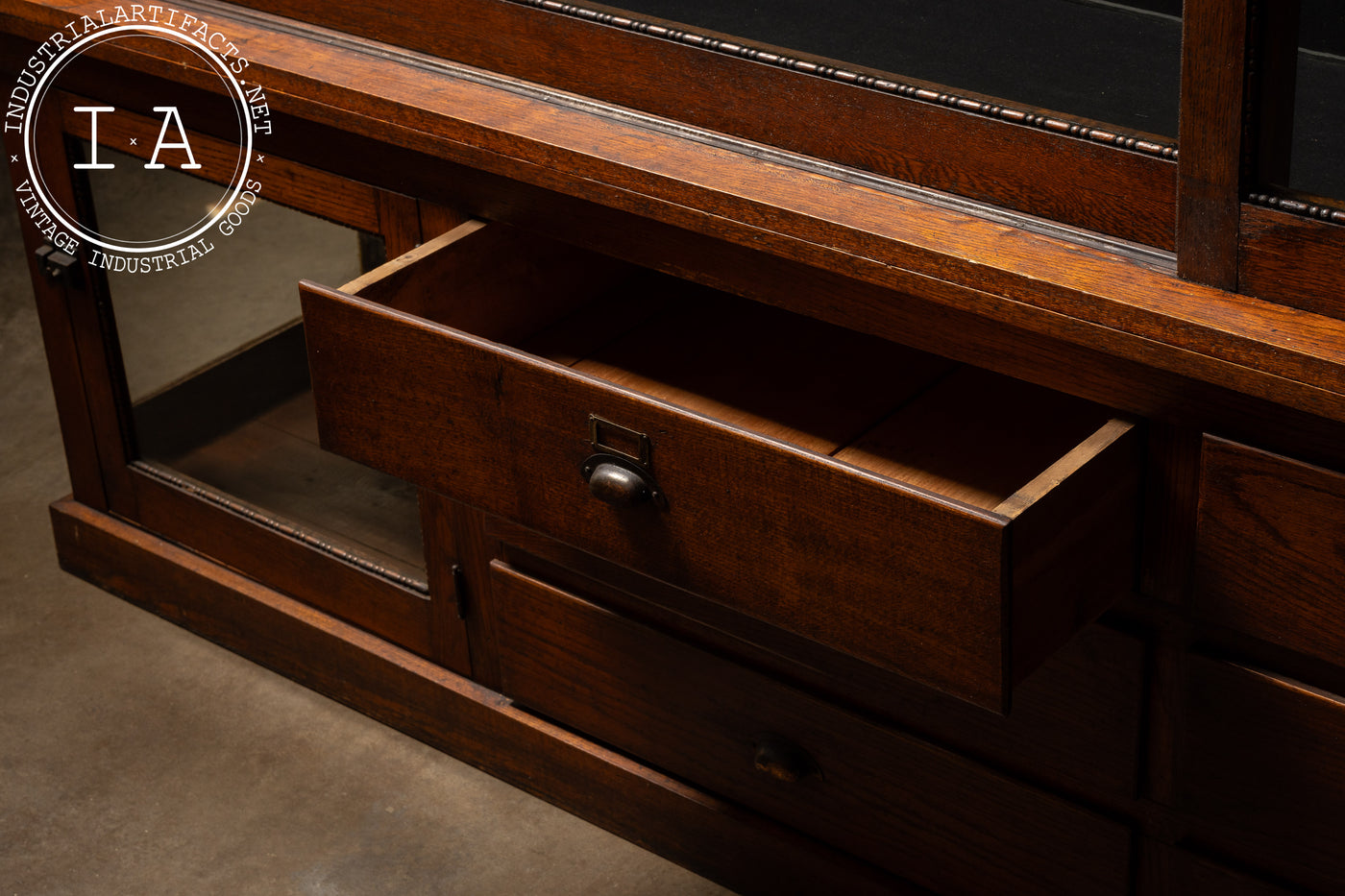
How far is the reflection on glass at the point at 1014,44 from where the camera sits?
99 cm

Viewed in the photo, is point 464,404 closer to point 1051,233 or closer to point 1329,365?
point 1051,233

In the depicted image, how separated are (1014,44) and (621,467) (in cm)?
36

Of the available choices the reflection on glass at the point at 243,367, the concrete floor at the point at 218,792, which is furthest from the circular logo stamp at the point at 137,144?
the concrete floor at the point at 218,792

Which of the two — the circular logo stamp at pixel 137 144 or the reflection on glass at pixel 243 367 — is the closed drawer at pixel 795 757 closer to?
the reflection on glass at pixel 243 367

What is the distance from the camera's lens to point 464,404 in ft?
3.88

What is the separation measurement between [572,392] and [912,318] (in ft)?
0.75

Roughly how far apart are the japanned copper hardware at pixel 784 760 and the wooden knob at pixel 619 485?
353 mm

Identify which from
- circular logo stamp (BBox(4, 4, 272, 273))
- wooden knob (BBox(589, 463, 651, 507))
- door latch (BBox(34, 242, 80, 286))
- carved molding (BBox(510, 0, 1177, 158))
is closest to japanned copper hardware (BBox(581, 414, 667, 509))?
wooden knob (BBox(589, 463, 651, 507))

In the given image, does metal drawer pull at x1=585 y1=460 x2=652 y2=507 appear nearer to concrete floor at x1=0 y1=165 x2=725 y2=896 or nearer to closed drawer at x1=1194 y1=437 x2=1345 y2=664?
closed drawer at x1=1194 y1=437 x2=1345 y2=664

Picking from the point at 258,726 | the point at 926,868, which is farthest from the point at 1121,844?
the point at 258,726

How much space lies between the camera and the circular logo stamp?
1.48m

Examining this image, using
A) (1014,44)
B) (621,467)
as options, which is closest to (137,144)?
(621,467)

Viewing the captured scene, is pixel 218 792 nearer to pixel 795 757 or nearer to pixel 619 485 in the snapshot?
pixel 795 757

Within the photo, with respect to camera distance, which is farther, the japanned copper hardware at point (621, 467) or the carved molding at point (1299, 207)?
the japanned copper hardware at point (621, 467)
